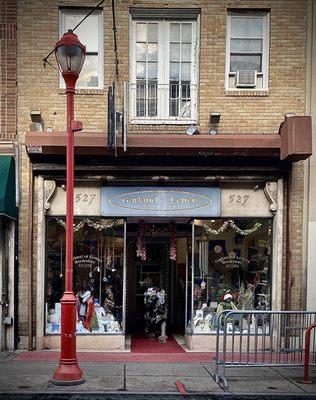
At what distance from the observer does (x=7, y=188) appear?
1095 cm

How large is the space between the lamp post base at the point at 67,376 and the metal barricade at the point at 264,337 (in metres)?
2.22

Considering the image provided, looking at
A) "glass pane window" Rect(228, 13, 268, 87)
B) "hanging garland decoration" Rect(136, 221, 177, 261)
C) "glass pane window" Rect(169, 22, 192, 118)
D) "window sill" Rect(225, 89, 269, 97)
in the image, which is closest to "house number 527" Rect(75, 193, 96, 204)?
"hanging garland decoration" Rect(136, 221, 177, 261)

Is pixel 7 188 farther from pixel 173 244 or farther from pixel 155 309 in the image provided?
pixel 155 309

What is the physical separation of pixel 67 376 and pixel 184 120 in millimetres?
6006

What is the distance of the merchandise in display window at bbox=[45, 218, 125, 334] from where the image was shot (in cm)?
1187

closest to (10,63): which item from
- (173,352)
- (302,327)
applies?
(173,352)

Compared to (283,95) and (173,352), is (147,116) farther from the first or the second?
(173,352)

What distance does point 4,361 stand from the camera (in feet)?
34.1

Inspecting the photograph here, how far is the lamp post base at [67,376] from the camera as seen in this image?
27.6 ft

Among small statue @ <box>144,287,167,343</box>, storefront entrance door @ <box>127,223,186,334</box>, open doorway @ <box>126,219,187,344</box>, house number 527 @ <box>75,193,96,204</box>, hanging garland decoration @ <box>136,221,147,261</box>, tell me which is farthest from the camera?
storefront entrance door @ <box>127,223,186,334</box>

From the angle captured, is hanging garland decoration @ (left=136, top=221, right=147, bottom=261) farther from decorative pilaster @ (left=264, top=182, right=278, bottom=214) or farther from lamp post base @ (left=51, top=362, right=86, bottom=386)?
lamp post base @ (left=51, top=362, right=86, bottom=386)

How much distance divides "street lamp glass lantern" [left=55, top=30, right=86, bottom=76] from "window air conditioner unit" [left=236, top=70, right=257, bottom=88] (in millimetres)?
4415

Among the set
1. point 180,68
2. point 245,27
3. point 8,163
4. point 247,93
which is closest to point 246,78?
point 247,93

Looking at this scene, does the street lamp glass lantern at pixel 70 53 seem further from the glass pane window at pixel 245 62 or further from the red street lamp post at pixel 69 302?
the glass pane window at pixel 245 62
